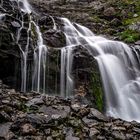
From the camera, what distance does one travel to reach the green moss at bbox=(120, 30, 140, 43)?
19.1 meters

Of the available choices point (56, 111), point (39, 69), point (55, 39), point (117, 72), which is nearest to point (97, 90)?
point (117, 72)

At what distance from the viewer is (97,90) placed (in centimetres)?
1311

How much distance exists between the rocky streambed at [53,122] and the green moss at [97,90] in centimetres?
221

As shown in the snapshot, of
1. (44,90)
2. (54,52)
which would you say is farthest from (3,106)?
(54,52)

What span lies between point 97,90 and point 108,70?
159cm

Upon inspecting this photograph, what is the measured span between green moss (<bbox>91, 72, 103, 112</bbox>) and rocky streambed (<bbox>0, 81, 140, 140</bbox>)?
2.21 metres

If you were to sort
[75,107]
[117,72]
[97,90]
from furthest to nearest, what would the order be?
[117,72]
[97,90]
[75,107]

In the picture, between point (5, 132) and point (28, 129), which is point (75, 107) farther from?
point (5, 132)

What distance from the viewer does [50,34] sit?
1529 cm

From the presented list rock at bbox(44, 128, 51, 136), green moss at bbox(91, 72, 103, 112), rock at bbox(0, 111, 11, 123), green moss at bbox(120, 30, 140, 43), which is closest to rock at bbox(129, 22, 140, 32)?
green moss at bbox(120, 30, 140, 43)

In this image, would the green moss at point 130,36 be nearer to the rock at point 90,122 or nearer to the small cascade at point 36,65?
the small cascade at point 36,65

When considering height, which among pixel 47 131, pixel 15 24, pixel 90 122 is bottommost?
pixel 47 131

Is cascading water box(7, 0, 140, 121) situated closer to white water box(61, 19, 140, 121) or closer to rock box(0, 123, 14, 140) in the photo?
white water box(61, 19, 140, 121)

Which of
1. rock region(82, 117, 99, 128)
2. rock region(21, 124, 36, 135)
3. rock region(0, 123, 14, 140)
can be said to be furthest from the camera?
rock region(82, 117, 99, 128)
